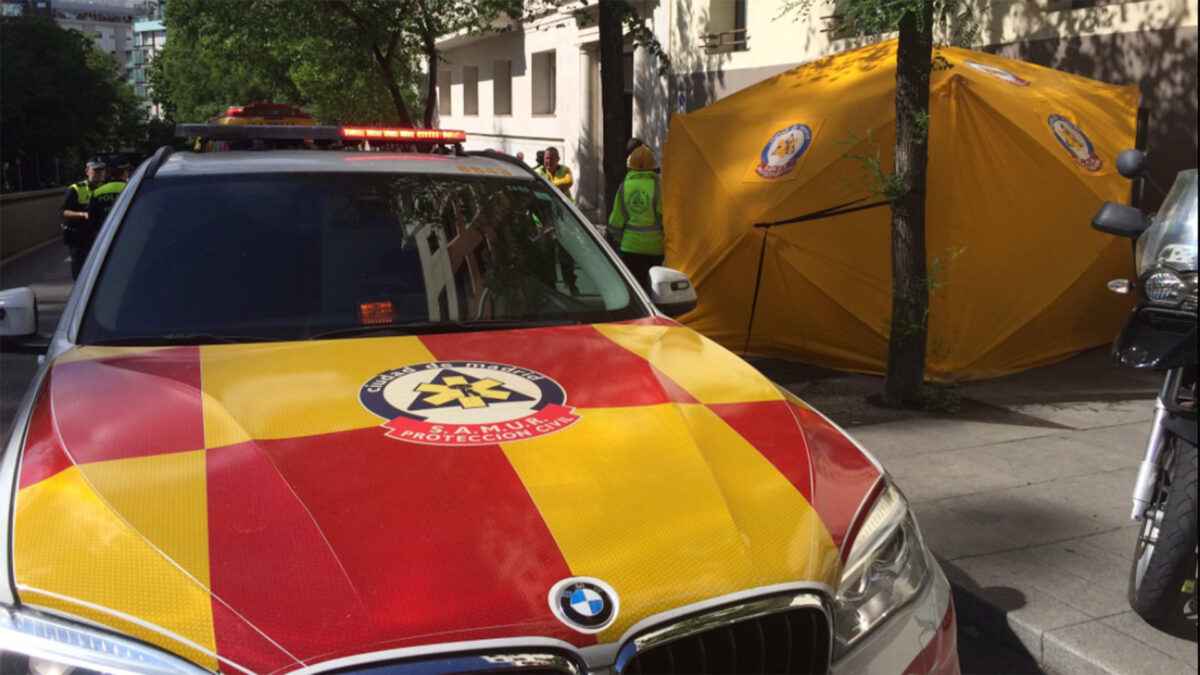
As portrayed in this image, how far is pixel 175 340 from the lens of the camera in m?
3.09

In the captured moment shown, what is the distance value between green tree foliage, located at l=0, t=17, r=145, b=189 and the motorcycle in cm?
6197

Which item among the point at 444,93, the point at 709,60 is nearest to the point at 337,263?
the point at 709,60

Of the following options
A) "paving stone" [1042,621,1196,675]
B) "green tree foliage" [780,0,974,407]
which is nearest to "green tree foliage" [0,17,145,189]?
"green tree foliage" [780,0,974,407]

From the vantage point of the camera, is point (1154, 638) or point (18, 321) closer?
point (18, 321)

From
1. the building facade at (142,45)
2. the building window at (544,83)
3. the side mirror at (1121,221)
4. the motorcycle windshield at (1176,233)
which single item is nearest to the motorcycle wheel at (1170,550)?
the motorcycle windshield at (1176,233)

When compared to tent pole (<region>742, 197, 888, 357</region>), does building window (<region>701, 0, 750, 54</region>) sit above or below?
above

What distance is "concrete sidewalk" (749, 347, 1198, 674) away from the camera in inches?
153

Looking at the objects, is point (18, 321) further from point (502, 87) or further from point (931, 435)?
point (502, 87)

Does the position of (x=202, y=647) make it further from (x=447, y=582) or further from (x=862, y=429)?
(x=862, y=429)

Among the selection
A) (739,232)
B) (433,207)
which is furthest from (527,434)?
(739,232)

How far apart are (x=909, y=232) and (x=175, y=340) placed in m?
5.39

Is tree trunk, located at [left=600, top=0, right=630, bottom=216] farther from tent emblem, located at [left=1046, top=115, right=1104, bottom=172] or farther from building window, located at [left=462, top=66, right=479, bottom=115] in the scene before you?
building window, located at [left=462, top=66, right=479, bottom=115]

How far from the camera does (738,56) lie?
667 inches

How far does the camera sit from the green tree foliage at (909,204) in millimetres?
6977
